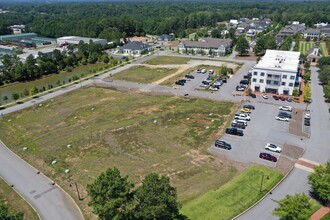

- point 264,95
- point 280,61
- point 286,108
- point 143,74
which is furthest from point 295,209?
point 143,74

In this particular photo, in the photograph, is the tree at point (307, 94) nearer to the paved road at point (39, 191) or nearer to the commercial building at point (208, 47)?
the commercial building at point (208, 47)

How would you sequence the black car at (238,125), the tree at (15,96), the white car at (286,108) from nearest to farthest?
1. the black car at (238,125)
2. the white car at (286,108)
3. the tree at (15,96)

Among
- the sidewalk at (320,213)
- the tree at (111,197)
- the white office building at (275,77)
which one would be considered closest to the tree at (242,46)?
the white office building at (275,77)

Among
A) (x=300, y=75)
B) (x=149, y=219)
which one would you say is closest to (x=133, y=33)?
(x=300, y=75)

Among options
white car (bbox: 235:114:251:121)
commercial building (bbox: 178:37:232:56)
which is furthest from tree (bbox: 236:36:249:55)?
white car (bbox: 235:114:251:121)

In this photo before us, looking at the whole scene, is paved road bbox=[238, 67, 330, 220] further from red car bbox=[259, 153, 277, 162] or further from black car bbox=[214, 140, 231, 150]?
black car bbox=[214, 140, 231, 150]

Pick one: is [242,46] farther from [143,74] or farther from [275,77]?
[143,74]
